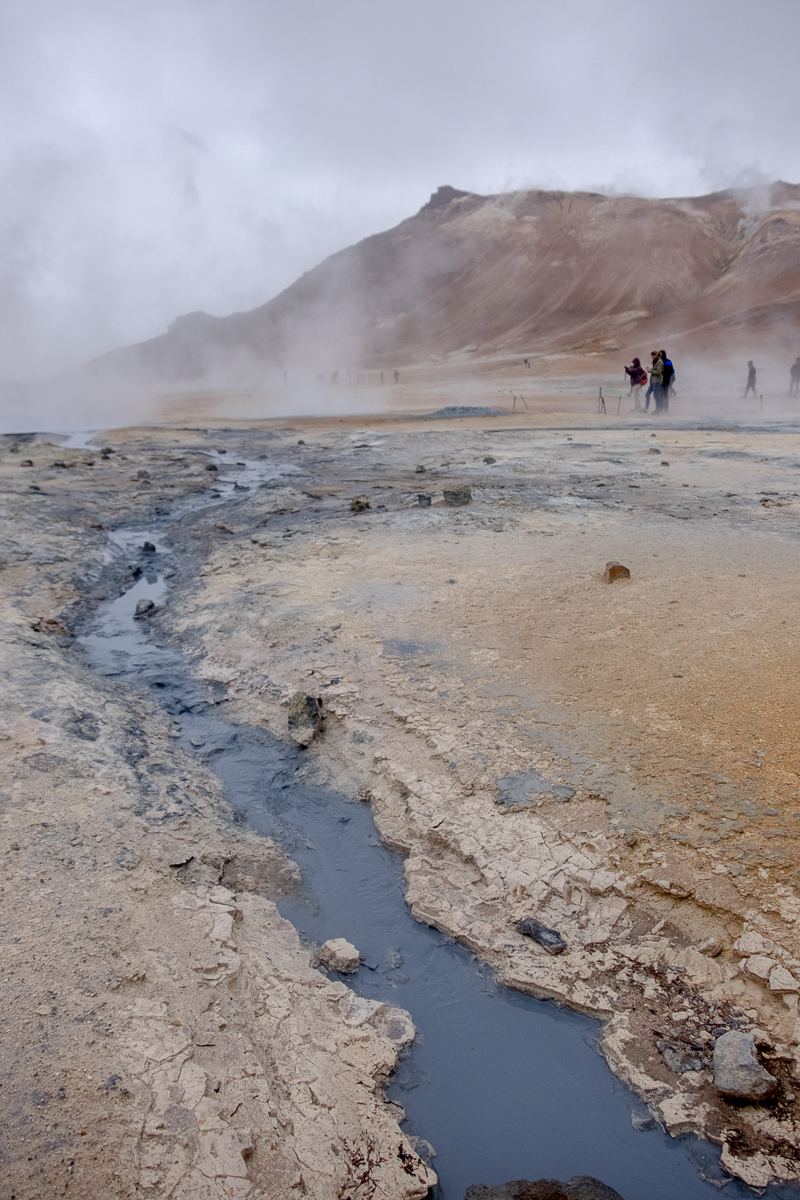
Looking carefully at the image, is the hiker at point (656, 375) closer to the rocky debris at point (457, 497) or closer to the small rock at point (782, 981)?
the rocky debris at point (457, 497)

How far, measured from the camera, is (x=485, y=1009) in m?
2.33

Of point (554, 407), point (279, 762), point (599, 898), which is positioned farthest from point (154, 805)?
point (554, 407)

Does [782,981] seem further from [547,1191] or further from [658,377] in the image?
[658,377]

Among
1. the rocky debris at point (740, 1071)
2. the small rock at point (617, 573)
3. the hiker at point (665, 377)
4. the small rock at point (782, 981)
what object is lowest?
the rocky debris at point (740, 1071)

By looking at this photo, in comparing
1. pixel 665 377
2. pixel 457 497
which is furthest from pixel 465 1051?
pixel 665 377

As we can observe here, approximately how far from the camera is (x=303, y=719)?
3.73 meters

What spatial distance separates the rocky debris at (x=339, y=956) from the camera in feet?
8.01

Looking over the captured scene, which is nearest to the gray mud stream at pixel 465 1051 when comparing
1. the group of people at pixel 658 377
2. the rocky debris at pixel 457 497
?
the rocky debris at pixel 457 497

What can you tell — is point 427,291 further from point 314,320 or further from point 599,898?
point 599,898

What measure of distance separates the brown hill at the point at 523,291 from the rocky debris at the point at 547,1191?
1439 inches

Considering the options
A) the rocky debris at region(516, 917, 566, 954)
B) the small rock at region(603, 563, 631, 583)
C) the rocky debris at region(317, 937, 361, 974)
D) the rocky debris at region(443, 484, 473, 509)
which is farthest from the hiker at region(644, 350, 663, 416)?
the rocky debris at region(317, 937, 361, 974)

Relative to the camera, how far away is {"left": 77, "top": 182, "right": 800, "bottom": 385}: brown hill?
41281 millimetres

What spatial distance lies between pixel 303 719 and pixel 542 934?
1.64m

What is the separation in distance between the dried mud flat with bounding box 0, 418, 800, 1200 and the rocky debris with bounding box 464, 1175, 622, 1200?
169 millimetres
